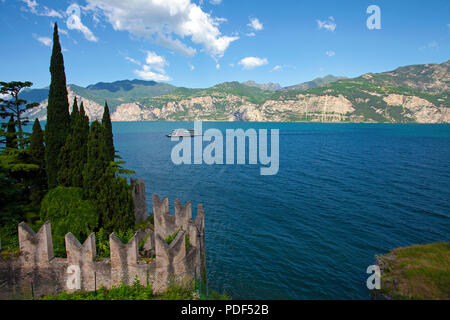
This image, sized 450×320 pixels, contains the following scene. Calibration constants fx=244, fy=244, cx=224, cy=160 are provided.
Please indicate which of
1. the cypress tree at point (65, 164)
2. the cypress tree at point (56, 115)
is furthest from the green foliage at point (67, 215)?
the cypress tree at point (56, 115)

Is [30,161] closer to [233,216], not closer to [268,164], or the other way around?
[233,216]

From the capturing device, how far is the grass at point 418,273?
58.5 ft

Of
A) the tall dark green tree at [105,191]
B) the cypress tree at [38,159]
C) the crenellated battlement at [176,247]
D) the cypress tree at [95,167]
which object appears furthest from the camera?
the cypress tree at [38,159]

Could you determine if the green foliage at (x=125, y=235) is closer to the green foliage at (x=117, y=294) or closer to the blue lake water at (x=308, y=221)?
the green foliage at (x=117, y=294)

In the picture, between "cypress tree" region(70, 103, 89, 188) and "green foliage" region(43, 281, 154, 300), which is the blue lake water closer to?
"green foliage" region(43, 281, 154, 300)

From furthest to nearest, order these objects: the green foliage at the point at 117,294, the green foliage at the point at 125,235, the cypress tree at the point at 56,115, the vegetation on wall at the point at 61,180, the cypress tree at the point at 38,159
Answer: the cypress tree at the point at 38,159, the cypress tree at the point at 56,115, the vegetation on wall at the point at 61,180, the green foliage at the point at 125,235, the green foliage at the point at 117,294

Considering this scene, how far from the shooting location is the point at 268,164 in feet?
241

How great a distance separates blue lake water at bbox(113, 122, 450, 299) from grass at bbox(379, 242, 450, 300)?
2085 mm

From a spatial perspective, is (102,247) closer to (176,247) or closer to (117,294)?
(117,294)

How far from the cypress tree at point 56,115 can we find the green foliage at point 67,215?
5.59 metres

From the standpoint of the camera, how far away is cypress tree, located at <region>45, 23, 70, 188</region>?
25094mm

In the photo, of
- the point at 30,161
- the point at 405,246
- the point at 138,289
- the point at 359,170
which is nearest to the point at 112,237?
the point at 138,289

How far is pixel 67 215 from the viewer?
63.5ft
